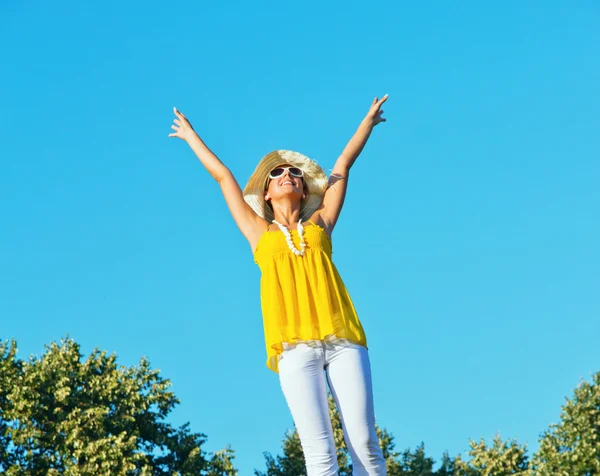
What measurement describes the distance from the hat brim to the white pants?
1.32m

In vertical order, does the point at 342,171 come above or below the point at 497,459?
below

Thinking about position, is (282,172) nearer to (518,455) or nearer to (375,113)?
(375,113)

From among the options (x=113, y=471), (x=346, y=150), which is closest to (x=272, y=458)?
(x=113, y=471)

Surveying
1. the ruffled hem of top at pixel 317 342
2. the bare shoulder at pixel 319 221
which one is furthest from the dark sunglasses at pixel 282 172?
the ruffled hem of top at pixel 317 342

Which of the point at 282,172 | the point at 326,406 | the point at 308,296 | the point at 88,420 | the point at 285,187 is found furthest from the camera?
the point at 88,420

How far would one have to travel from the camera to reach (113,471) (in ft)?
82.3

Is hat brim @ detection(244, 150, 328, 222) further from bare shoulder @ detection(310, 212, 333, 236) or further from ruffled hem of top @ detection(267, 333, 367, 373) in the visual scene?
ruffled hem of top @ detection(267, 333, 367, 373)

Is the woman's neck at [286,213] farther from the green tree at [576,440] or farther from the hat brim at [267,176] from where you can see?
the green tree at [576,440]

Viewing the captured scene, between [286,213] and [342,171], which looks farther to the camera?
[342,171]

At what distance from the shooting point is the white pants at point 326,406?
19.2 ft

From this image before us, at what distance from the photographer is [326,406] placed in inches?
236

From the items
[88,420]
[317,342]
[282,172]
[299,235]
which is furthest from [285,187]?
[88,420]

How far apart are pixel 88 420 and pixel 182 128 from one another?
2075cm

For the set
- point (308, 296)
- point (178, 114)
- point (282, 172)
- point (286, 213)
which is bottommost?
point (308, 296)
